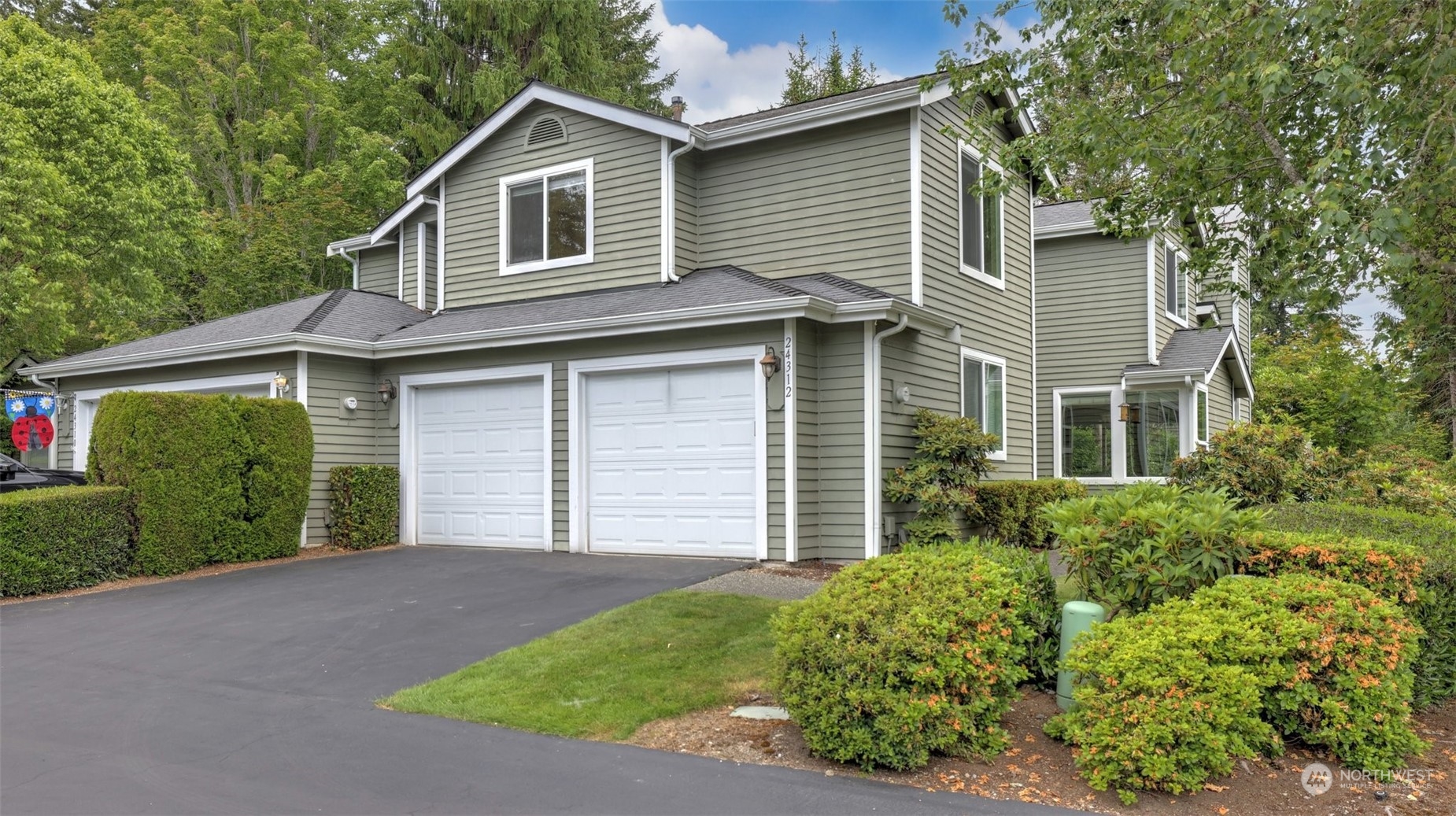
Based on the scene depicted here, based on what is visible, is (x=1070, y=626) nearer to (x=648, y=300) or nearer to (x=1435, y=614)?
(x=1435, y=614)

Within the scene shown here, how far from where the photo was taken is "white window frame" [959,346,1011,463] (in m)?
12.1

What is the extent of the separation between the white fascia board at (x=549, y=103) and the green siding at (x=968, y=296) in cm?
325

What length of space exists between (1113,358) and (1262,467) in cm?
624

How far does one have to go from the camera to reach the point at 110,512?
9.64m

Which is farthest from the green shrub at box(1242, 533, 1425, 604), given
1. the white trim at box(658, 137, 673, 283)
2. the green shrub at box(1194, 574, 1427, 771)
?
the white trim at box(658, 137, 673, 283)

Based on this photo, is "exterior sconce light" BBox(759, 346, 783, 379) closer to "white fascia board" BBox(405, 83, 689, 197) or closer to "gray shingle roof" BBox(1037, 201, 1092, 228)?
"white fascia board" BBox(405, 83, 689, 197)

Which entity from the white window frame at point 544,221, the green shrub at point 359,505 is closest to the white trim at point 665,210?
the white window frame at point 544,221

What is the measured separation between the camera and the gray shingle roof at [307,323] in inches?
491

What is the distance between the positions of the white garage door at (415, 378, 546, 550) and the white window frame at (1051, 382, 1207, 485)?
31.3 feet

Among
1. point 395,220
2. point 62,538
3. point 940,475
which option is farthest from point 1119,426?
point 62,538

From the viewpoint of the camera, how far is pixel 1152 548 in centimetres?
526

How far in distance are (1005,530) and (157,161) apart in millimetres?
19244

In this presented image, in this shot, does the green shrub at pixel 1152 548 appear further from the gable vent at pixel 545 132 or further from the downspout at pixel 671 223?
the gable vent at pixel 545 132

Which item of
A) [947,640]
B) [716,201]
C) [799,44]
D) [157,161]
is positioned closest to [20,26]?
[157,161]
